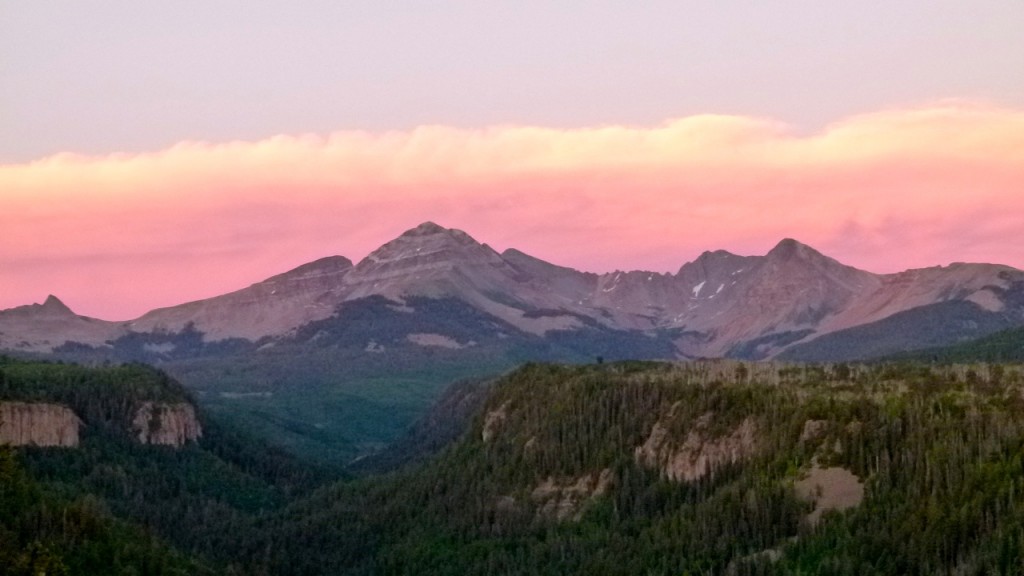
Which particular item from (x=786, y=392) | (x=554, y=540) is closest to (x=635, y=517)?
(x=554, y=540)

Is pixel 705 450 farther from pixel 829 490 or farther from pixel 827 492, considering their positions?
pixel 827 492

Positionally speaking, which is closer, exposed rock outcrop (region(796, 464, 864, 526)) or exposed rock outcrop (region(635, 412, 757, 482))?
exposed rock outcrop (region(796, 464, 864, 526))

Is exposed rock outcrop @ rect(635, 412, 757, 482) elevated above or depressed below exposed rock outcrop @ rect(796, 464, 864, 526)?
above

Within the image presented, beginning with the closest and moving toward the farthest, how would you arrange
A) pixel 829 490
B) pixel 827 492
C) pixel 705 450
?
pixel 827 492, pixel 829 490, pixel 705 450

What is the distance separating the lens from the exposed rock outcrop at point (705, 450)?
18612 centimetres

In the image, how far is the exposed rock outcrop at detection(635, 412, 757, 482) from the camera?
186m

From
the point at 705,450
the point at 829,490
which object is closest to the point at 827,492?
the point at 829,490

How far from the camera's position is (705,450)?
631 ft

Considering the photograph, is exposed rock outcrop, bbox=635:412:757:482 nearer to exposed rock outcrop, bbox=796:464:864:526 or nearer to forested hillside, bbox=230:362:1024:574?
forested hillside, bbox=230:362:1024:574

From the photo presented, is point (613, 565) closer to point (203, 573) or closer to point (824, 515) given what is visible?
point (824, 515)

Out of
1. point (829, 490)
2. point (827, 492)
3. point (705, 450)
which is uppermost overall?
point (705, 450)

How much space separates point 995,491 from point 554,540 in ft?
218

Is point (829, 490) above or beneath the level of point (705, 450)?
beneath

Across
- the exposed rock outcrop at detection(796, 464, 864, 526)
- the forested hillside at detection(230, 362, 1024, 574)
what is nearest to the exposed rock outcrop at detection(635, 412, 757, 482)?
the forested hillside at detection(230, 362, 1024, 574)
